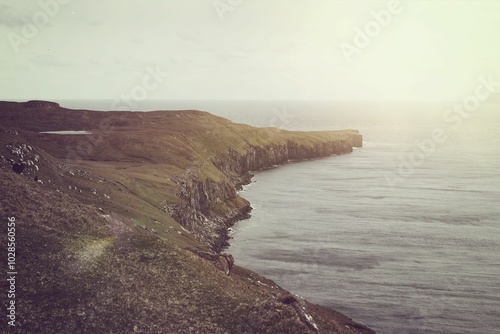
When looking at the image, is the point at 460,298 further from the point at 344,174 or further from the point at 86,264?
the point at 344,174

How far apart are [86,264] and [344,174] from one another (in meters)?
108

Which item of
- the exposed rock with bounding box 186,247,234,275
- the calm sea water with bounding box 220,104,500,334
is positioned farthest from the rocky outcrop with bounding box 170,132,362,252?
the exposed rock with bounding box 186,247,234,275

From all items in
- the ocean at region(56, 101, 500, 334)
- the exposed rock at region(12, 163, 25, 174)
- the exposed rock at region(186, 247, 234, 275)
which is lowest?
the ocean at region(56, 101, 500, 334)

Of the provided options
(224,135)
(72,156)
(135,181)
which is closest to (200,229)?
(135,181)

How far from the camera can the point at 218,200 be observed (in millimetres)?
85250

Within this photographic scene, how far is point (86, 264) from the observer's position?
33656 mm

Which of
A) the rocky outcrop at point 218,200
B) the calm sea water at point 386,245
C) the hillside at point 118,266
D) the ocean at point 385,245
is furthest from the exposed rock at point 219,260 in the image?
the rocky outcrop at point 218,200

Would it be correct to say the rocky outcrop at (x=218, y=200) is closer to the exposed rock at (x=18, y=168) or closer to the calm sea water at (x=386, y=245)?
the calm sea water at (x=386, y=245)

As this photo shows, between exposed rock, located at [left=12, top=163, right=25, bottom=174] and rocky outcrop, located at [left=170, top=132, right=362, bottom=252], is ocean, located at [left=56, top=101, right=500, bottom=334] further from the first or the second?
exposed rock, located at [left=12, top=163, right=25, bottom=174]

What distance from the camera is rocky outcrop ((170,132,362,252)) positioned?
6662 cm

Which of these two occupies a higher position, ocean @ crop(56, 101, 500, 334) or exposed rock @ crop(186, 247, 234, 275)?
exposed rock @ crop(186, 247, 234, 275)

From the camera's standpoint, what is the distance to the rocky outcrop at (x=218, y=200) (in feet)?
219

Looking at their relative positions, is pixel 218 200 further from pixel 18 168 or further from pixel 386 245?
pixel 18 168

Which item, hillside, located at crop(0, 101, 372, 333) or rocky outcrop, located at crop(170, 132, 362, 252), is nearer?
hillside, located at crop(0, 101, 372, 333)
